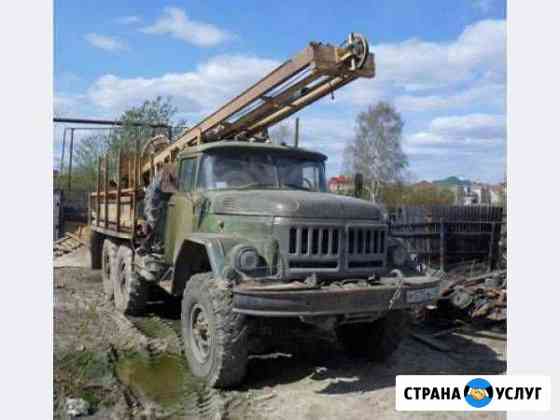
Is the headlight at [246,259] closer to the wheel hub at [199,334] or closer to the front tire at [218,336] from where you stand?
the front tire at [218,336]

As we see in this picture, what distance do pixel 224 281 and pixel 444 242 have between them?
25.8ft

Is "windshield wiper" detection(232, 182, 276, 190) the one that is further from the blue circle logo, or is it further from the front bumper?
the blue circle logo

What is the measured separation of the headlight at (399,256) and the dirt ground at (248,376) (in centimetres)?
103

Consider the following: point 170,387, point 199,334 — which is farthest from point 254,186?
point 170,387

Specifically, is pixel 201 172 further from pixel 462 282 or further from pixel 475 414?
pixel 462 282

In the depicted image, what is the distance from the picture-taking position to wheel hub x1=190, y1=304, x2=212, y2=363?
5.05 meters

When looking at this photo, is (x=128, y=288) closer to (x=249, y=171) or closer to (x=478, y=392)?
(x=249, y=171)

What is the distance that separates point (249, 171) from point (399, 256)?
180cm

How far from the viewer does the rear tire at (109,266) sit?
8.60 metres

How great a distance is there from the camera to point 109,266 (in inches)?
356

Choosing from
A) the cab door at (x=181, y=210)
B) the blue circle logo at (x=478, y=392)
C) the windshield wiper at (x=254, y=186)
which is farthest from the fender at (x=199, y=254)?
the blue circle logo at (x=478, y=392)

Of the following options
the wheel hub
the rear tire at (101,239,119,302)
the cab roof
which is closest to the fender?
the wheel hub

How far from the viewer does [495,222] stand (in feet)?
39.0

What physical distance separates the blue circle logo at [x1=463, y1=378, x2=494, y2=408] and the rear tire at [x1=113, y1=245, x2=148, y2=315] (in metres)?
4.76
